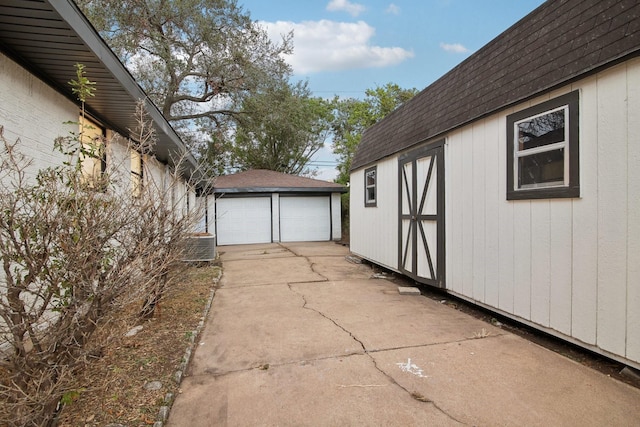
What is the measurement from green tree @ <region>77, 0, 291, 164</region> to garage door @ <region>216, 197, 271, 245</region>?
3.76m

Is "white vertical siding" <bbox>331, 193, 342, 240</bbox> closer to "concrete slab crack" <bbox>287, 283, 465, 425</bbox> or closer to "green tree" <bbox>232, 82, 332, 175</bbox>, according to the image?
"green tree" <bbox>232, 82, 332, 175</bbox>

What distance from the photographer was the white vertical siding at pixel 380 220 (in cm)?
699

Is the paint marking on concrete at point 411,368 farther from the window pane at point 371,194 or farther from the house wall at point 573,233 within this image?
the window pane at point 371,194

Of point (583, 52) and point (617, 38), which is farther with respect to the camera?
point (583, 52)

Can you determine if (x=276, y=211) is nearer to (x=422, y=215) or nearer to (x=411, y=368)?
(x=422, y=215)

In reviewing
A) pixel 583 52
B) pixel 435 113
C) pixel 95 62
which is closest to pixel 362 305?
pixel 435 113

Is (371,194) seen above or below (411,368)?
above

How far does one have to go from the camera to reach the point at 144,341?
3.67 m

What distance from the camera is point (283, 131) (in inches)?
750

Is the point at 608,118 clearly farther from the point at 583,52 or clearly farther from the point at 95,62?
the point at 95,62

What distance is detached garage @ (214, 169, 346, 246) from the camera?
15.4 meters

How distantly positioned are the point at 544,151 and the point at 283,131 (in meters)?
16.6

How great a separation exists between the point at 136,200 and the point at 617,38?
4.17 metres

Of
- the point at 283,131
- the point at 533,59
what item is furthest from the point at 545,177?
the point at 283,131
